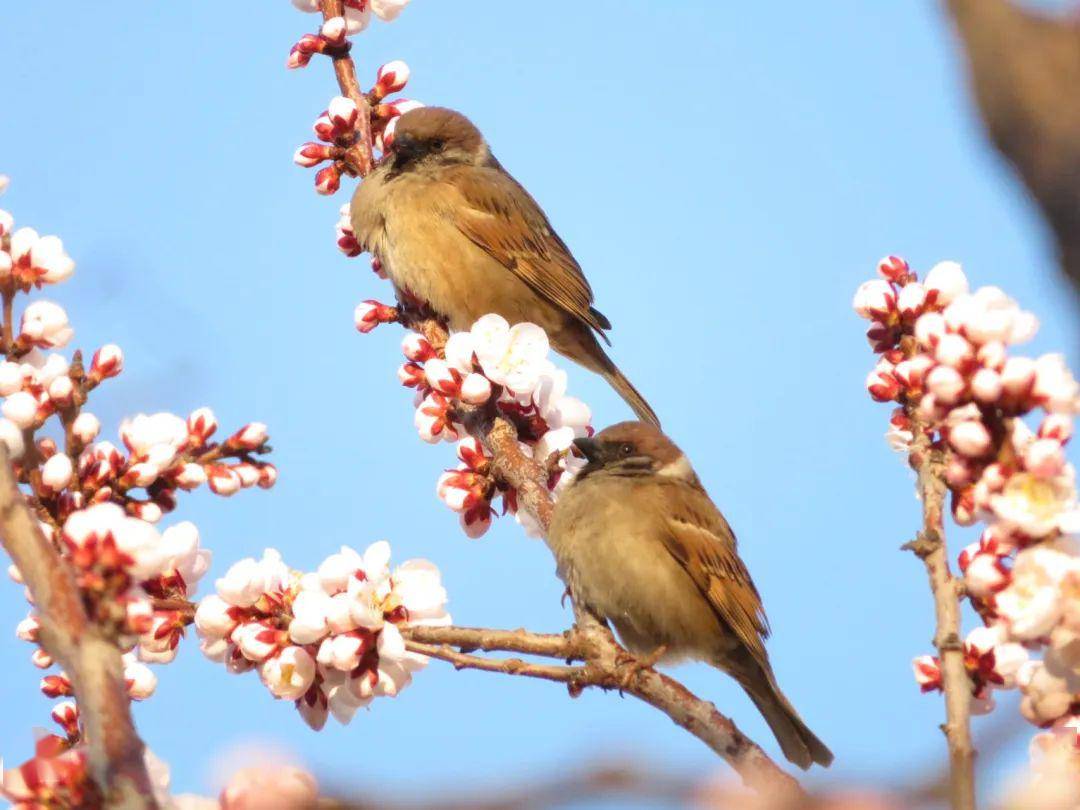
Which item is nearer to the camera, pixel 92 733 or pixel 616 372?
pixel 92 733

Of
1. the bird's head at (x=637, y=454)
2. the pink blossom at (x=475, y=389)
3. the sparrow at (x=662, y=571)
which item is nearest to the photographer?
the pink blossom at (x=475, y=389)

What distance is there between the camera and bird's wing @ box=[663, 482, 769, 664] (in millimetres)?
5590

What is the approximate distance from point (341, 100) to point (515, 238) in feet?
8.20

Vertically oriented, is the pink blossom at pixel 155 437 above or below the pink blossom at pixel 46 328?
below

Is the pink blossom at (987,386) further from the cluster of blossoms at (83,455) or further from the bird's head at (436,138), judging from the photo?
the bird's head at (436,138)

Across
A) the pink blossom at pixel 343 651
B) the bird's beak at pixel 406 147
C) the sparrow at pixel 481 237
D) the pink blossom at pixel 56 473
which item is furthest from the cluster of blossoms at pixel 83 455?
the bird's beak at pixel 406 147

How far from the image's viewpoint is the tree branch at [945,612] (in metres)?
2.07

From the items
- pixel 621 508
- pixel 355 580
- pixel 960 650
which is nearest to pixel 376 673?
pixel 355 580

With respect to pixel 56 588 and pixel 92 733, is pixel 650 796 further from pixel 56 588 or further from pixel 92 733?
pixel 56 588

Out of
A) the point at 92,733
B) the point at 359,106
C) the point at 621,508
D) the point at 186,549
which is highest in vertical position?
the point at 359,106

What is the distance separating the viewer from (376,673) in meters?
3.46

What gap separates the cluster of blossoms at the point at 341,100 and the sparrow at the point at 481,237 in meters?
1.03

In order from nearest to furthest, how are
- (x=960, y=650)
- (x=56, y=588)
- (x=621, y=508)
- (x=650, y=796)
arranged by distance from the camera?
(x=650, y=796) < (x=56, y=588) < (x=960, y=650) < (x=621, y=508)

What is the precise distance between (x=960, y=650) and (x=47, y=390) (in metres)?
2.38
